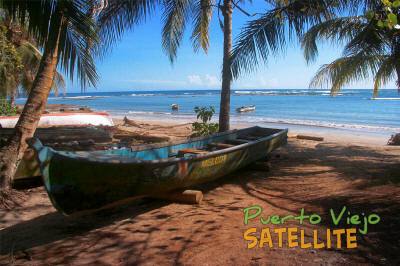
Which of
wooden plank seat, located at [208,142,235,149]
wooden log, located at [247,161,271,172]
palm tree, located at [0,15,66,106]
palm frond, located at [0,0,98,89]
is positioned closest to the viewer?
palm frond, located at [0,0,98,89]

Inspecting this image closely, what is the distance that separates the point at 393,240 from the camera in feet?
11.9

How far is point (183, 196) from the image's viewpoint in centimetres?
529

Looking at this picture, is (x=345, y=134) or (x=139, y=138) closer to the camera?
(x=139, y=138)

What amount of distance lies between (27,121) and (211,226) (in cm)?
316

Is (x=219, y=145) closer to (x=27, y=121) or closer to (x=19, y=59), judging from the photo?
(x=27, y=121)

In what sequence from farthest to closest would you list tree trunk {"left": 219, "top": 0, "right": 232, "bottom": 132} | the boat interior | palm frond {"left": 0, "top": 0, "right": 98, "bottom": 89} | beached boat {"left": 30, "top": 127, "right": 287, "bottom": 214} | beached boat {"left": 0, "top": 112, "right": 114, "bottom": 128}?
beached boat {"left": 0, "top": 112, "right": 114, "bottom": 128} < tree trunk {"left": 219, "top": 0, "right": 232, "bottom": 132} < the boat interior < palm frond {"left": 0, "top": 0, "right": 98, "bottom": 89} < beached boat {"left": 30, "top": 127, "right": 287, "bottom": 214}

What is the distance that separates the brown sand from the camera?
3508 mm

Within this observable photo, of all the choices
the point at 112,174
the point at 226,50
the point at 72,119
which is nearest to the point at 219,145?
the point at 226,50

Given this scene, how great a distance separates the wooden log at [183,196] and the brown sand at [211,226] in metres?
0.10

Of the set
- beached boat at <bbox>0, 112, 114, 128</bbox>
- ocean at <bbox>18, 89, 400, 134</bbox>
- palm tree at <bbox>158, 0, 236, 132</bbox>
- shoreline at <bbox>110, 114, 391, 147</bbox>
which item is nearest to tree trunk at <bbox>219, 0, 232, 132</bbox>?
palm tree at <bbox>158, 0, 236, 132</bbox>

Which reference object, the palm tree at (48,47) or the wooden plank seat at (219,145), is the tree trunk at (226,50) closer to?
the wooden plank seat at (219,145)

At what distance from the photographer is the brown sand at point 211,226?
11.5 ft

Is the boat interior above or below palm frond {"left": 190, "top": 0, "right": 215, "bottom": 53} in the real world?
below

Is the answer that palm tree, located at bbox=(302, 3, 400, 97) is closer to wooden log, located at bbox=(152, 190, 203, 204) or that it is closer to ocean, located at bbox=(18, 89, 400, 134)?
wooden log, located at bbox=(152, 190, 203, 204)
